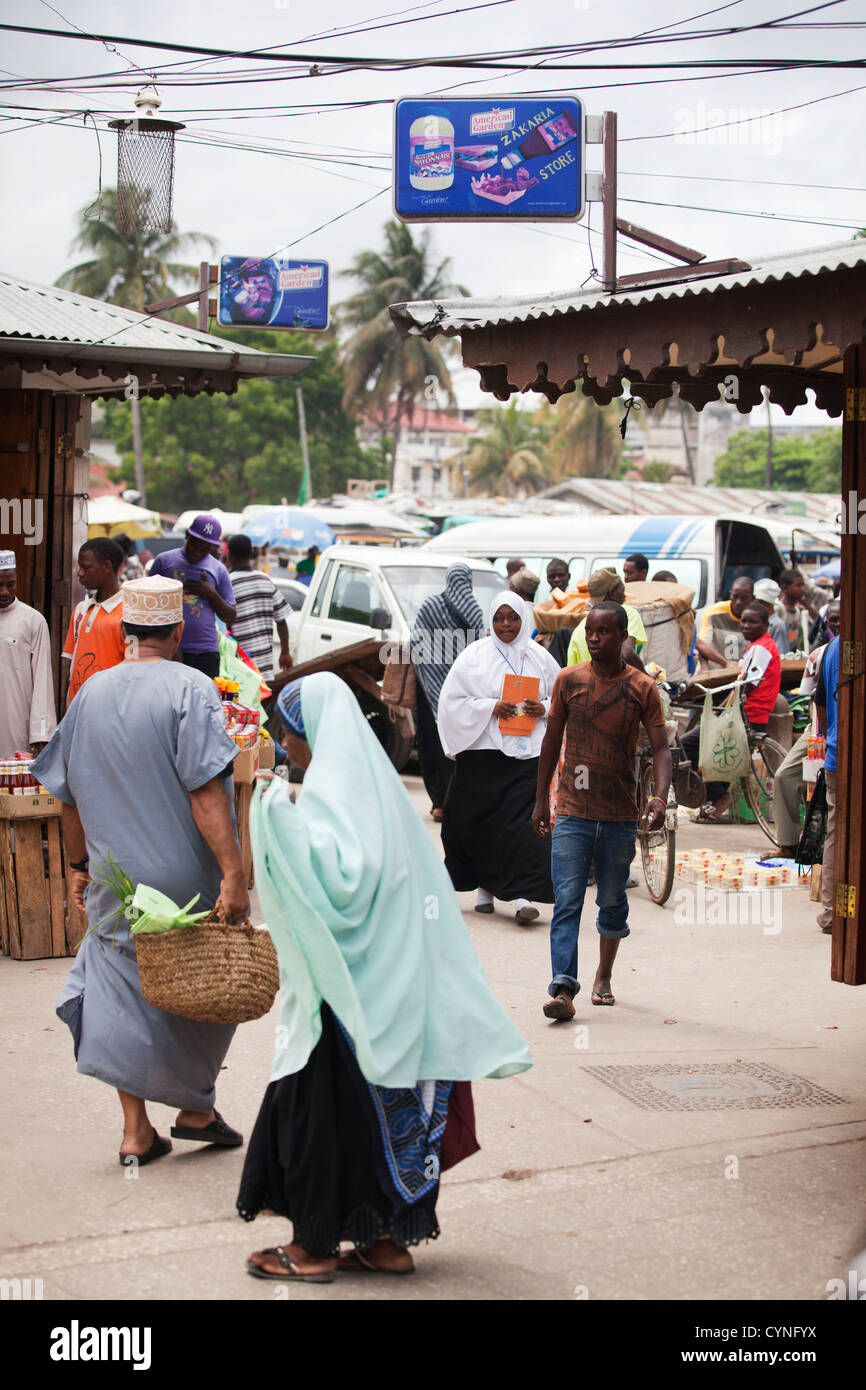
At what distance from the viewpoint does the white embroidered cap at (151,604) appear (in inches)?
180

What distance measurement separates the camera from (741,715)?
35.2 feet

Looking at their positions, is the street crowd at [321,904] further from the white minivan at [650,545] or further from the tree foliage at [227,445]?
the tree foliage at [227,445]

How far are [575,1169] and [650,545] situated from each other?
491 inches

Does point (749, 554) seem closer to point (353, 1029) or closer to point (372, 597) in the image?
point (372, 597)

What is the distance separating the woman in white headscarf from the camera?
8.16 metres

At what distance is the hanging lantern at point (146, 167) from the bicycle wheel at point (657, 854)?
6639 millimetres

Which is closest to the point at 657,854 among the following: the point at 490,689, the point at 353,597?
the point at 490,689

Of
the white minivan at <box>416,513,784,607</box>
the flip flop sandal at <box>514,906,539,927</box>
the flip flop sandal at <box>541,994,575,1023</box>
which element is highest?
the white minivan at <box>416,513,784,607</box>

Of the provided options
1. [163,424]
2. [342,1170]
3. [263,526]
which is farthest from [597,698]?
[163,424]

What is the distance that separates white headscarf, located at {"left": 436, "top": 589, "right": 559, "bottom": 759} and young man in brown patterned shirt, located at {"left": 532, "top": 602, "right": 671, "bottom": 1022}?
68.2 inches

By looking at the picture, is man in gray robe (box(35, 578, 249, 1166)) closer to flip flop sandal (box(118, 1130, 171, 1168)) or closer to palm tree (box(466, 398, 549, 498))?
flip flop sandal (box(118, 1130, 171, 1168))

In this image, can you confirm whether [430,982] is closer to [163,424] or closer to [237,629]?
[237,629]

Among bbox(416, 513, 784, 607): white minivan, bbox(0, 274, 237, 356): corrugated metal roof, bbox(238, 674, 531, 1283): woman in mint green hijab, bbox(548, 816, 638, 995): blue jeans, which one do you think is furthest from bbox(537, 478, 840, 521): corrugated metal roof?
bbox(238, 674, 531, 1283): woman in mint green hijab
